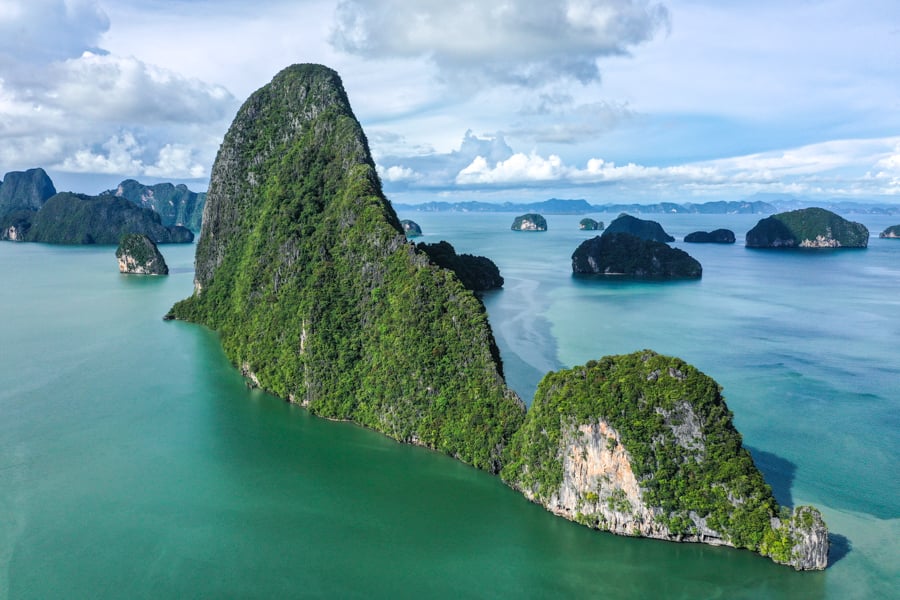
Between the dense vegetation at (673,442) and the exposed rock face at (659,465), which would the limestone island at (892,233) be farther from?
the exposed rock face at (659,465)

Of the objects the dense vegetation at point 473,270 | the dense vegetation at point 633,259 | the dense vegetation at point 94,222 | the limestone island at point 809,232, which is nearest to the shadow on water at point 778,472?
the dense vegetation at point 473,270

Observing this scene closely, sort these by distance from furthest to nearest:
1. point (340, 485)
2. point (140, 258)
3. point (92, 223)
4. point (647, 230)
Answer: point (647, 230) → point (92, 223) → point (140, 258) → point (340, 485)

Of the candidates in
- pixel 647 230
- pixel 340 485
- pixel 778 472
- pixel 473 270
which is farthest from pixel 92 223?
pixel 778 472

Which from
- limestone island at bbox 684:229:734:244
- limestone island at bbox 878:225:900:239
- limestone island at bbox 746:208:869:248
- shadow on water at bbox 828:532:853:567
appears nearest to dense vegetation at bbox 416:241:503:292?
shadow on water at bbox 828:532:853:567

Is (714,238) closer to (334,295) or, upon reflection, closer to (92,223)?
(334,295)

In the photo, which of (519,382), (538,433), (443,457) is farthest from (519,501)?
(519,382)

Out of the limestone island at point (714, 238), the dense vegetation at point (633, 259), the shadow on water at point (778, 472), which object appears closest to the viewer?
the shadow on water at point (778, 472)

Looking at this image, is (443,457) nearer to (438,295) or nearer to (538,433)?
(538,433)
